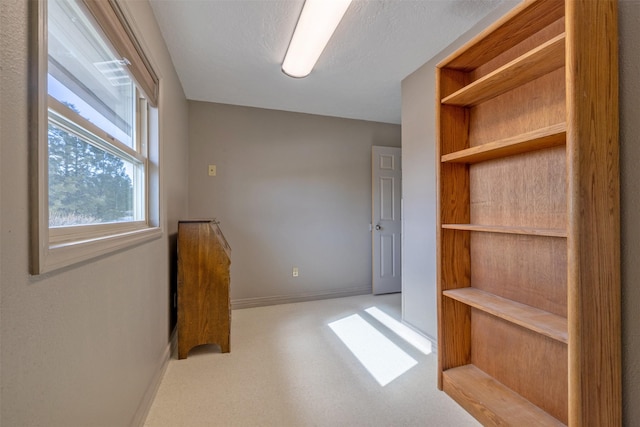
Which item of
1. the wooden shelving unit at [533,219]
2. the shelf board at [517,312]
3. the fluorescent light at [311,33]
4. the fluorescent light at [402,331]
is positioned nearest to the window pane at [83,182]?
the fluorescent light at [311,33]

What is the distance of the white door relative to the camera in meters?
3.75

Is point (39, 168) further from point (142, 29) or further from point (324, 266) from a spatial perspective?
point (324, 266)

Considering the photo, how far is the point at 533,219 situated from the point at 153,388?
2.28 meters

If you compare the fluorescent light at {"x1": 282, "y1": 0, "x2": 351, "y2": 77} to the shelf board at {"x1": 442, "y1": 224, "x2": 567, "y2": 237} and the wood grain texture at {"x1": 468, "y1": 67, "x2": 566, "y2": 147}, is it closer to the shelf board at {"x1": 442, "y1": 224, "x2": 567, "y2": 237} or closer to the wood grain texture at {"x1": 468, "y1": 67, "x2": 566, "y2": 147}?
the wood grain texture at {"x1": 468, "y1": 67, "x2": 566, "y2": 147}

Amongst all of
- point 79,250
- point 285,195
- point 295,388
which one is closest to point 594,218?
point 79,250

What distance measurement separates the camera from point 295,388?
176 centimetres

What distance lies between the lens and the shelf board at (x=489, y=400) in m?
1.29

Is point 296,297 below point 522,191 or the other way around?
below

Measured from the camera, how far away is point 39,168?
0.69 metres

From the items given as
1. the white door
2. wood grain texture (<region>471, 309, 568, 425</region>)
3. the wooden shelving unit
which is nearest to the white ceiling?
the wooden shelving unit

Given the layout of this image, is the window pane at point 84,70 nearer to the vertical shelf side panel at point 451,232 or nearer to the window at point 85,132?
the window at point 85,132

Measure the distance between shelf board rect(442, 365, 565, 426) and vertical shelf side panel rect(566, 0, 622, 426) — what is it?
0.52m

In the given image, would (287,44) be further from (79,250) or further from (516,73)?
(79,250)

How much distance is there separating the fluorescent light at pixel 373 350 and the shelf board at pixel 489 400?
412mm
